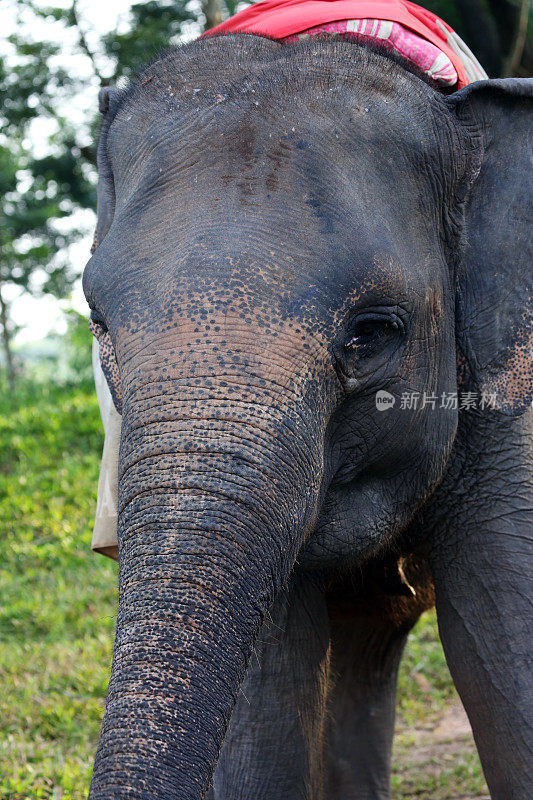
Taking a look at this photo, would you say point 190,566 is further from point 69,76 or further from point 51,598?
point 69,76

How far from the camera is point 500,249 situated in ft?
7.69

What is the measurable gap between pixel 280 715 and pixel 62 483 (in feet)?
13.3

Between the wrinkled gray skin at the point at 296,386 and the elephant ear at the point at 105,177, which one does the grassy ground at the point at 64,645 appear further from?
the elephant ear at the point at 105,177

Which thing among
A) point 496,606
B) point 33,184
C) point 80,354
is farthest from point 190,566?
point 33,184

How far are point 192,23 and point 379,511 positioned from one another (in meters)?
8.83

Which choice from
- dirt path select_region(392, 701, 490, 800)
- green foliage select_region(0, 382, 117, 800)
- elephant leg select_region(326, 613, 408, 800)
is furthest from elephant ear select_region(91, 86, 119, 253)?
dirt path select_region(392, 701, 490, 800)

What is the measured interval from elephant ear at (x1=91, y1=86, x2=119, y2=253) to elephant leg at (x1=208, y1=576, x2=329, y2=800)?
1029 mm

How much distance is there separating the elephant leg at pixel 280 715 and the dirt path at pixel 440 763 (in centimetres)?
110

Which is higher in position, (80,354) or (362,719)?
(80,354)

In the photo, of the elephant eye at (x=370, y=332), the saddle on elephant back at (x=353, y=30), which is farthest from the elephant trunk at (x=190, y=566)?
the saddle on elephant back at (x=353, y=30)

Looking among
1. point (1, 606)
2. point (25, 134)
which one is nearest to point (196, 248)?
point (1, 606)

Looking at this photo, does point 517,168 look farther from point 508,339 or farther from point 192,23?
point 192,23

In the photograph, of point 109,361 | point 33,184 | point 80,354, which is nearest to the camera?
point 109,361

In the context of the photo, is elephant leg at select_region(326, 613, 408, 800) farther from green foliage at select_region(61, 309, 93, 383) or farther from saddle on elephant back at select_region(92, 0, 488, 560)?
green foliage at select_region(61, 309, 93, 383)
